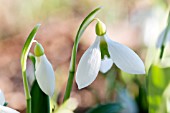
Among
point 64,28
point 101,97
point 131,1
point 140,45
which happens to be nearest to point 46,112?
point 101,97

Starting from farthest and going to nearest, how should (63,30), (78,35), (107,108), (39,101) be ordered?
(63,30) → (107,108) → (39,101) → (78,35)

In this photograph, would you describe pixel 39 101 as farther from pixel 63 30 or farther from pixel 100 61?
pixel 63 30

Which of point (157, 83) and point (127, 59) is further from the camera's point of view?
point (157, 83)

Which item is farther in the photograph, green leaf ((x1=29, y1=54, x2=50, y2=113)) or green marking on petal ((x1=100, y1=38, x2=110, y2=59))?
green leaf ((x1=29, y1=54, x2=50, y2=113))

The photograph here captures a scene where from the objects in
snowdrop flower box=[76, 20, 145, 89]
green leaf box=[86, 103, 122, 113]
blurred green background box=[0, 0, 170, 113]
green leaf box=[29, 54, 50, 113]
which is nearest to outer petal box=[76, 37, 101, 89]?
snowdrop flower box=[76, 20, 145, 89]

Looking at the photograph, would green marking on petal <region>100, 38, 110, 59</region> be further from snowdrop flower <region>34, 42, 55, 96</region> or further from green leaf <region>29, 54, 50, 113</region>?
green leaf <region>29, 54, 50, 113</region>

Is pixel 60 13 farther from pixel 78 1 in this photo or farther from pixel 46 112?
pixel 46 112

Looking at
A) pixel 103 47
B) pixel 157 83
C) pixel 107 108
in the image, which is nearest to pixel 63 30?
pixel 107 108

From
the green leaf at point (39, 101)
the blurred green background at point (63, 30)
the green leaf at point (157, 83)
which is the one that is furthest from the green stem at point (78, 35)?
the blurred green background at point (63, 30)
